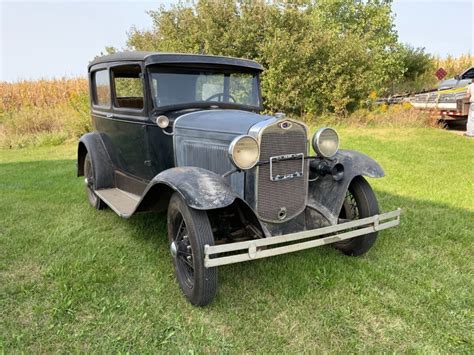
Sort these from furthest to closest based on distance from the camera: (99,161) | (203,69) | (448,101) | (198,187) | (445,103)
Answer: (445,103) → (448,101) → (99,161) → (203,69) → (198,187)

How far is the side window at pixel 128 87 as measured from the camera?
3.45 metres

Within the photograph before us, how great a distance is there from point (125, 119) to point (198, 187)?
5.66 feet

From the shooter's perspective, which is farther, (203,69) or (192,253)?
(203,69)

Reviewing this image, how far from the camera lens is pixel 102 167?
4.24 m

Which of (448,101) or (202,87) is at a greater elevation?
Answer: (202,87)

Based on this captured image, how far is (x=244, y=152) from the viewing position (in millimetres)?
2438

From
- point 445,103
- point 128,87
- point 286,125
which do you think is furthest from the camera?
point 445,103

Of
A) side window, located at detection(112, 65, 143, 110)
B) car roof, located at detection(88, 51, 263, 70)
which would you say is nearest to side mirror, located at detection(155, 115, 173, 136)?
side window, located at detection(112, 65, 143, 110)

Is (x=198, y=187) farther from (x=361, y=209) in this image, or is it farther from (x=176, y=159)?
(x=361, y=209)

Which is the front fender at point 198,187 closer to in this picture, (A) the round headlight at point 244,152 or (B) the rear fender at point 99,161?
(A) the round headlight at point 244,152

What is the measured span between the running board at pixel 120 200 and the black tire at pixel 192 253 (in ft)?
2.45

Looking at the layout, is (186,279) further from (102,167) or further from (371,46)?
(371,46)

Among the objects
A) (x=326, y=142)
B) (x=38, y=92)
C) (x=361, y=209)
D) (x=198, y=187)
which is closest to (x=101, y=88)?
(x=198, y=187)

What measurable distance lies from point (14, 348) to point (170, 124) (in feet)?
6.44
